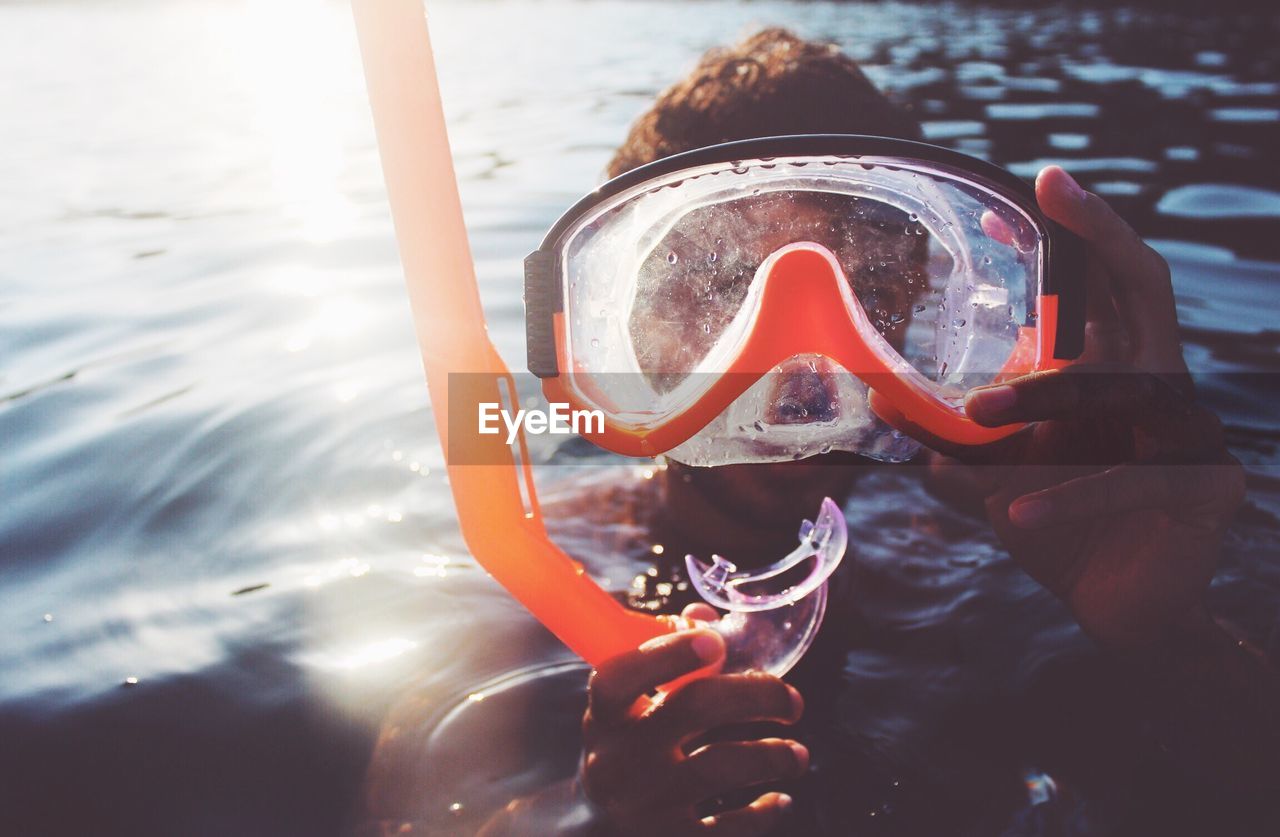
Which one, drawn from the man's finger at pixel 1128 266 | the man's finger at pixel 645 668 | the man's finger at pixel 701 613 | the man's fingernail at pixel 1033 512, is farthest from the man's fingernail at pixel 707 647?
the man's finger at pixel 1128 266

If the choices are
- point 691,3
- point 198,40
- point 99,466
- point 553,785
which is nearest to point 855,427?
point 553,785

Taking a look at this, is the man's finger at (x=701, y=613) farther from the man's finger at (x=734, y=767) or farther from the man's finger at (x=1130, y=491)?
the man's finger at (x=1130, y=491)

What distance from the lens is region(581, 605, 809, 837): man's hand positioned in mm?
1510

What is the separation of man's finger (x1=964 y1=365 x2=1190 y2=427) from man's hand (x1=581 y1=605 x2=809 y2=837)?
57 centimetres

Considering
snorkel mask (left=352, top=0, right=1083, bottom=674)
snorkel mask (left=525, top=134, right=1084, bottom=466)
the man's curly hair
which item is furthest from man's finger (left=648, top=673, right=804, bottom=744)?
the man's curly hair

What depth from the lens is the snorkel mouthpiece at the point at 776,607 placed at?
1.72 m

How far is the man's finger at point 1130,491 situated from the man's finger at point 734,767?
0.57 m

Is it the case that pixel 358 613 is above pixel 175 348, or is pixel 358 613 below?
below

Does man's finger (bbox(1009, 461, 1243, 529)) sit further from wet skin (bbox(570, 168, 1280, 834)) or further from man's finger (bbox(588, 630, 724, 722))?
man's finger (bbox(588, 630, 724, 722))

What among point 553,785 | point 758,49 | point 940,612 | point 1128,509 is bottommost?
point 940,612

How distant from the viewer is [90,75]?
11.3m

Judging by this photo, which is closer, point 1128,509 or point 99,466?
point 1128,509

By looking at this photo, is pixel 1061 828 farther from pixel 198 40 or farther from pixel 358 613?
pixel 198 40

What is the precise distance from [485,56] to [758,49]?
11.0 meters
